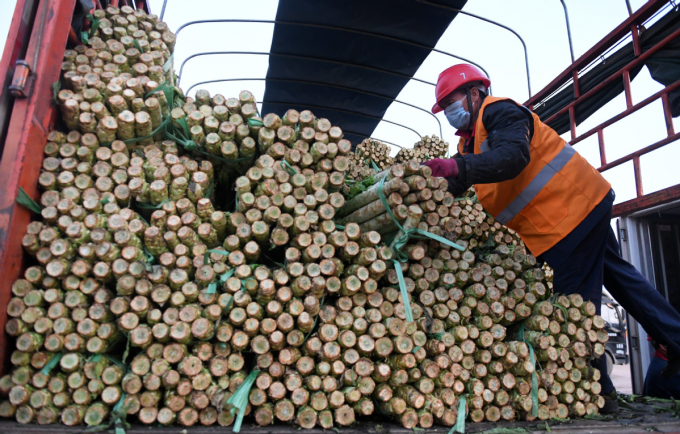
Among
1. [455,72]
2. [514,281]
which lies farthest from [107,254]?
[455,72]

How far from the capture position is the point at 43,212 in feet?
7.67

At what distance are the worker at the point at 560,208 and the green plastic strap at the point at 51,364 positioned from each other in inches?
99.1

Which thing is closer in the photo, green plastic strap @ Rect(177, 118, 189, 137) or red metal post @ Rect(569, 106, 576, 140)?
green plastic strap @ Rect(177, 118, 189, 137)

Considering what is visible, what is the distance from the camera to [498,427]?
2379 millimetres

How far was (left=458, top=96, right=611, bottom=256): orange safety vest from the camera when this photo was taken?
10.5 ft

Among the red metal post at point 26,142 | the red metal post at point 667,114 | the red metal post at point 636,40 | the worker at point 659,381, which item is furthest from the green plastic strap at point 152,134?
the red metal post at point 636,40

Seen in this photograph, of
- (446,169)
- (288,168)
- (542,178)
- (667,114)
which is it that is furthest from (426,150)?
(288,168)

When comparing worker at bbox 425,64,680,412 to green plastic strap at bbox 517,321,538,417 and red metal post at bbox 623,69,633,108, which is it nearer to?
green plastic strap at bbox 517,321,538,417

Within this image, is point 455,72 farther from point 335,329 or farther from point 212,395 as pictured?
point 212,395

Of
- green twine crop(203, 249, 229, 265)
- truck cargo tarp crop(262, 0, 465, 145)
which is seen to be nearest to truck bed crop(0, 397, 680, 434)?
green twine crop(203, 249, 229, 265)

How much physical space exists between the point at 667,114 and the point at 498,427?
4096 mm

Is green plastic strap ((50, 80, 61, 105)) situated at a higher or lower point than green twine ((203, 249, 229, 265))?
higher

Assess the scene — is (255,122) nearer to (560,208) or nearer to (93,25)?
(93,25)

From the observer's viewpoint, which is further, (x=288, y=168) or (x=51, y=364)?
(x=288, y=168)
